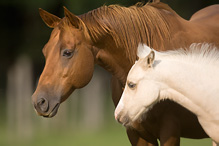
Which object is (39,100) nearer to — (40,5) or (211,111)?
(211,111)

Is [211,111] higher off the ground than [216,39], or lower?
lower

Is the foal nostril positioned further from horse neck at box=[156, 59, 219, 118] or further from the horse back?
the horse back

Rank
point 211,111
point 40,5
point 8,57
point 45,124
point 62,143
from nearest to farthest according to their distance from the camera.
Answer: point 211,111 < point 62,143 < point 40,5 < point 45,124 < point 8,57

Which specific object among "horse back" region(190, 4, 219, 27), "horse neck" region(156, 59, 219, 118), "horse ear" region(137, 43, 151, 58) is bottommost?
"horse neck" region(156, 59, 219, 118)

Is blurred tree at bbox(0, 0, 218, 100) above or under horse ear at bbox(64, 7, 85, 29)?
under

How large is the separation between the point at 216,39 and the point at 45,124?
7354mm

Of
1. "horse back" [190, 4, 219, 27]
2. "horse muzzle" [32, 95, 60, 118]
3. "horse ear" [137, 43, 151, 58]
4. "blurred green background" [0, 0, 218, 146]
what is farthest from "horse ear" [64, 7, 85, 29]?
"blurred green background" [0, 0, 218, 146]

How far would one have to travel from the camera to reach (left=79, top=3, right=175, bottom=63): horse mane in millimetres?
5453

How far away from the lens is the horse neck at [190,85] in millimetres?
4996

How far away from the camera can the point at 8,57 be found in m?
14.0

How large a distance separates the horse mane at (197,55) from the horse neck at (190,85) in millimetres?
64

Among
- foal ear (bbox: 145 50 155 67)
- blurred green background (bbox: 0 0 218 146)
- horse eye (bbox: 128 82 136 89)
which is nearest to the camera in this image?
foal ear (bbox: 145 50 155 67)

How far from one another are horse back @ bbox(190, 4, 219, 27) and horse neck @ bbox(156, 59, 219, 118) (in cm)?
144

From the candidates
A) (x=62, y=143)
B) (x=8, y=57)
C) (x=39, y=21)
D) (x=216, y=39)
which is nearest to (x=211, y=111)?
(x=216, y=39)
